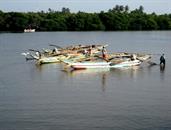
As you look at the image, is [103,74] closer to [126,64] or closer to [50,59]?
[126,64]

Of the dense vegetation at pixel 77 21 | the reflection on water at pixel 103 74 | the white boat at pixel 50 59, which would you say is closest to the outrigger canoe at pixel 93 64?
the reflection on water at pixel 103 74

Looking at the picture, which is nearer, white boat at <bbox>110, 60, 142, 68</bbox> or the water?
the water

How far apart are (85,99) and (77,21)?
121 meters

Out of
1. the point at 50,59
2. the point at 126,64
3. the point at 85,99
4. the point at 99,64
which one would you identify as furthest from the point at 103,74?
the point at 85,99

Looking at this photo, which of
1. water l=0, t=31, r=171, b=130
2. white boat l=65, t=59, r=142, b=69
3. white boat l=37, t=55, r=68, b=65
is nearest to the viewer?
water l=0, t=31, r=171, b=130

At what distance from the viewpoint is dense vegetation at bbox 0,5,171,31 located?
15125cm

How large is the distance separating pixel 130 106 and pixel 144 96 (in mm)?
3347

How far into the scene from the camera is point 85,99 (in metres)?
31.2

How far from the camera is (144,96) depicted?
32031 millimetres

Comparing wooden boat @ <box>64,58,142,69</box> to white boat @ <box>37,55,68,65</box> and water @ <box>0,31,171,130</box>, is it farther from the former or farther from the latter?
white boat @ <box>37,55,68,65</box>

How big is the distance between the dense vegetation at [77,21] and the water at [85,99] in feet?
346

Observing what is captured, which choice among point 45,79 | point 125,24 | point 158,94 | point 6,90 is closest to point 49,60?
point 45,79

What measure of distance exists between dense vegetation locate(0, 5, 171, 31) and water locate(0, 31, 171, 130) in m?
105

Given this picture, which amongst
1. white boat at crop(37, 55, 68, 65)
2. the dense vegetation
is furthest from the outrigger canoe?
the dense vegetation
